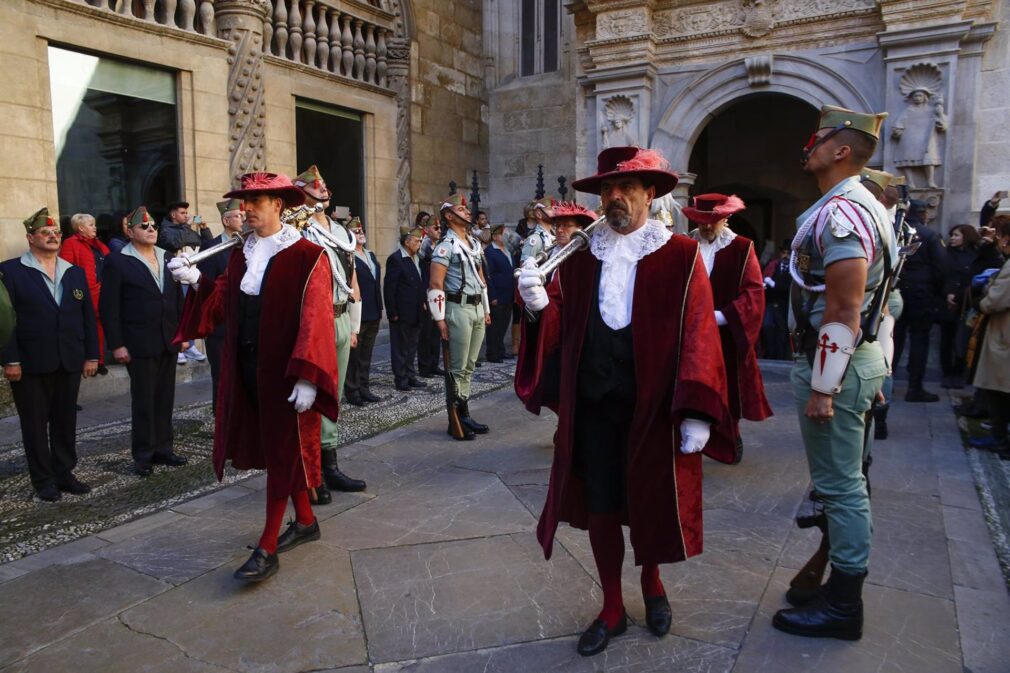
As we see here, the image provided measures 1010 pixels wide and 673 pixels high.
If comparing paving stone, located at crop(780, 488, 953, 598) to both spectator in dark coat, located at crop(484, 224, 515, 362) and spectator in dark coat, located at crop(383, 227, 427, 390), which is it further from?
spectator in dark coat, located at crop(484, 224, 515, 362)

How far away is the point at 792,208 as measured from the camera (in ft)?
47.3

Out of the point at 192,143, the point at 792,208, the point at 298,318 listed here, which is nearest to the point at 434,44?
the point at 192,143

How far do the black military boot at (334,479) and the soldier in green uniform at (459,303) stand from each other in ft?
4.86

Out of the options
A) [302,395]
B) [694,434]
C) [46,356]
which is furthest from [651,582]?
[46,356]

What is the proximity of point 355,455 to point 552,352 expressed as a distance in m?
3.05

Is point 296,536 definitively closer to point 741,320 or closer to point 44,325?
point 44,325

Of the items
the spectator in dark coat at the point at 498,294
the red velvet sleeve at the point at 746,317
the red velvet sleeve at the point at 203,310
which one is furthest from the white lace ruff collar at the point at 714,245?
the spectator in dark coat at the point at 498,294

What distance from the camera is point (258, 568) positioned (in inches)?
141

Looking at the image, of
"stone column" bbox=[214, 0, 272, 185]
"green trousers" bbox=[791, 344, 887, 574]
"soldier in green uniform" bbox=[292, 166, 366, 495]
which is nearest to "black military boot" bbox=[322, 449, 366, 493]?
"soldier in green uniform" bbox=[292, 166, 366, 495]

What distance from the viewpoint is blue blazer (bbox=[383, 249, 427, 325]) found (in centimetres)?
897

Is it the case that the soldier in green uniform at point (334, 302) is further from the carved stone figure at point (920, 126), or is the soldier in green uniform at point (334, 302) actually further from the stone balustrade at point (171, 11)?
the carved stone figure at point (920, 126)

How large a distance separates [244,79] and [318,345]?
7.79 m

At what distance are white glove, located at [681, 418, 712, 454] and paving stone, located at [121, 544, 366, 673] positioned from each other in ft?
4.89

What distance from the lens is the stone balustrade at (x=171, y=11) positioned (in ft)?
28.9
